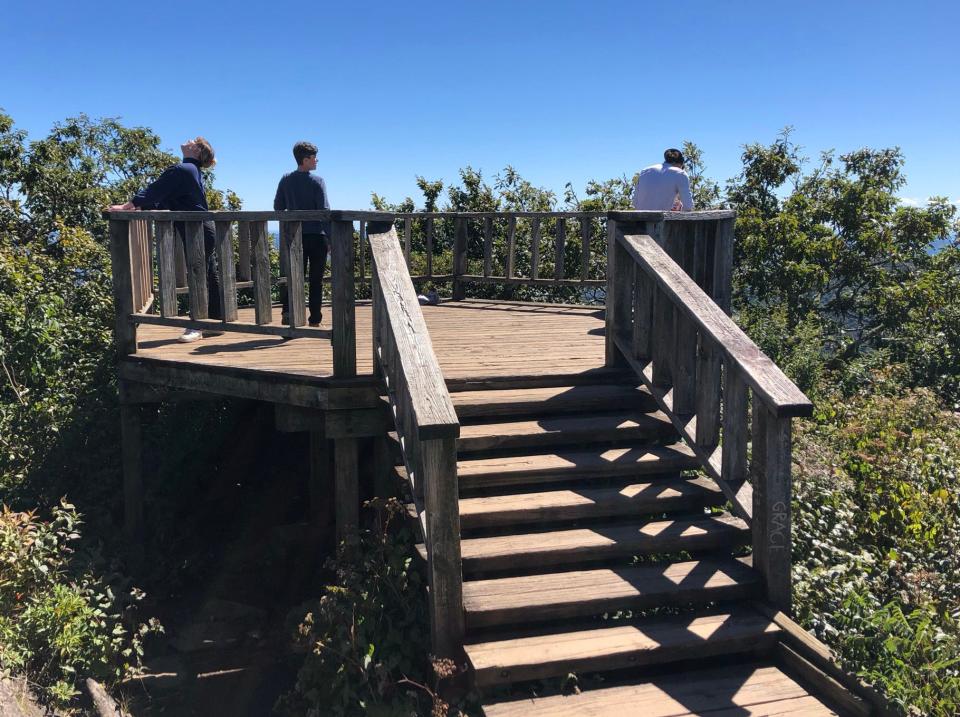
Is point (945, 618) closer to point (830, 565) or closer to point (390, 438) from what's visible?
point (830, 565)

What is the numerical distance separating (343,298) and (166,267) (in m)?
1.73

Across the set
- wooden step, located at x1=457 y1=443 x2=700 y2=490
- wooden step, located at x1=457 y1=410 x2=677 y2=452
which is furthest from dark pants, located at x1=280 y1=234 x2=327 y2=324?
wooden step, located at x1=457 y1=443 x2=700 y2=490

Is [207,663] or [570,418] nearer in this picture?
[570,418]

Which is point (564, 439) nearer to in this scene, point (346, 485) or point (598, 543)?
A: point (598, 543)

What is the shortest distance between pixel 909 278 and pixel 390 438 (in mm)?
12972

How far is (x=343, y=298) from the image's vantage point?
5410 millimetres

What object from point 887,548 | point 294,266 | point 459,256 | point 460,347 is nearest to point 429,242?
point 459,256

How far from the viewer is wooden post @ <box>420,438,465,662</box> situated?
12.4ft

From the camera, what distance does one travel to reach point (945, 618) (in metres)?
4.01

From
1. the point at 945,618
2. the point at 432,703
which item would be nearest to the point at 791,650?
the point at 945,618

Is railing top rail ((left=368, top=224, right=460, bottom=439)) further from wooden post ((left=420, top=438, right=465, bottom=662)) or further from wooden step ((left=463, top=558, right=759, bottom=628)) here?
wooden step ((left=463, top=558, right=759, bottom=628))

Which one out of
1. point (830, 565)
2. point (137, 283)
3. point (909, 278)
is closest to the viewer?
point (830, 565)

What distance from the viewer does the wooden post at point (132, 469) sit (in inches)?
282

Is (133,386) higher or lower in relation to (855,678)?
higher
